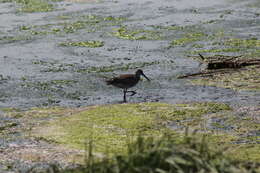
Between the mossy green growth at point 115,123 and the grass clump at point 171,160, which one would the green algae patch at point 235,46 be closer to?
the mossy green growth at point 115,123

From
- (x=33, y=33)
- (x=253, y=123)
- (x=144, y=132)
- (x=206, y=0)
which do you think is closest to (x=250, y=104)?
(x=253, y=123)

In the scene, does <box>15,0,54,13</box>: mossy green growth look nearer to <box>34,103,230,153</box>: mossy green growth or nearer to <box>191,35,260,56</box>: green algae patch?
<box>191,35,260,56</box>: green algae patch

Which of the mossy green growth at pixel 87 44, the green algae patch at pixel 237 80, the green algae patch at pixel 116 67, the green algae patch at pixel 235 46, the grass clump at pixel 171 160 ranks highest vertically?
the grass clump at pixel 171 160

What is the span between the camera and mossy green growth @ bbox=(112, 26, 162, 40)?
2467 centimetres

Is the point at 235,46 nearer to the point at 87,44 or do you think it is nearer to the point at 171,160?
the point at 87,44

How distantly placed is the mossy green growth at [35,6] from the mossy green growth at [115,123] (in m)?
18.5

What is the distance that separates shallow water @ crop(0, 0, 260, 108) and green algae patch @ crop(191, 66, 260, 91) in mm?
453

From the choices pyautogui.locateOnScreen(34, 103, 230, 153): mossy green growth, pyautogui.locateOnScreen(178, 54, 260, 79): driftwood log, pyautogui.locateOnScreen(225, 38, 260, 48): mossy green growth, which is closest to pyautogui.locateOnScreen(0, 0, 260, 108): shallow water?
pyautogui.locateOnScreen(178, 54, 260, 79): driftwood log

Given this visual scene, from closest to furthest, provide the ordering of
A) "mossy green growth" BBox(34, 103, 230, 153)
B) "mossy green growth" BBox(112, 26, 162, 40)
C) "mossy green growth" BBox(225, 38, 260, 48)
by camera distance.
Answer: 1. "mossy green growth" BBox(34, 103, 230, 153)
2. "mossy green growth" BBox(225, 38, 260, 48)
3. "mossy green growth" BBox(112, 26, 162, 40)

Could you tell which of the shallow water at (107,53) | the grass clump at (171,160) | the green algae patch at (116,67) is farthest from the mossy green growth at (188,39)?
the grass clump at (171,160)

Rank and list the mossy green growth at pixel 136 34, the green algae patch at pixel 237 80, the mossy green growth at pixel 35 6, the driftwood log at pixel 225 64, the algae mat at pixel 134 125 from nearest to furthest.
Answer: the algae mat at pixel 134 125 < the green algae patch at pixel 237 80 < the driftwood log at pixel 225 64 < the mossy green growth at pixel 136 34 < the mossy green growth at pixel 35 6

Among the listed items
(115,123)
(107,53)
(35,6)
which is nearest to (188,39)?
(107,53)

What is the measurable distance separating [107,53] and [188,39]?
3331 millimetres

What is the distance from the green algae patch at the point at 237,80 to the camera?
16875mm
